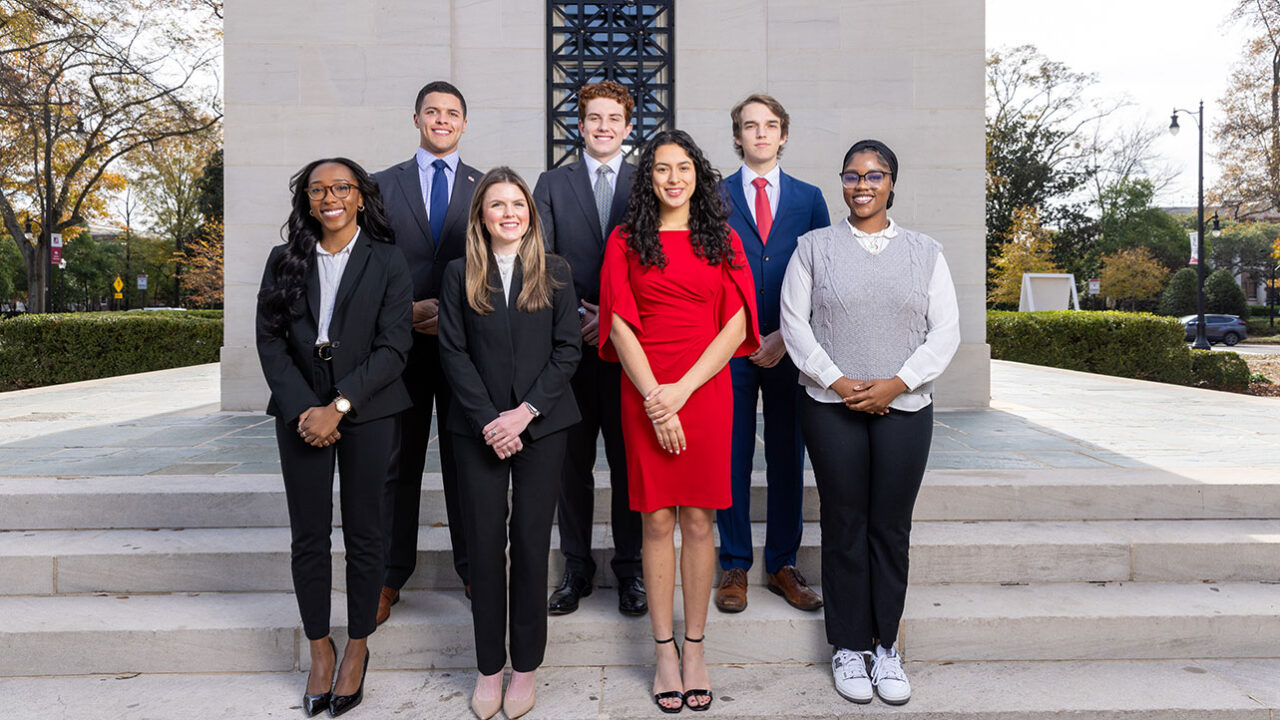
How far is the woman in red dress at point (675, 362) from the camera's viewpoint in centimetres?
308

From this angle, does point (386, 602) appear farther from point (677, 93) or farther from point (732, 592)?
point (677, 93)

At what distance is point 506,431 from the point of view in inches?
117

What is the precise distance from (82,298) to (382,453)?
69925 mm

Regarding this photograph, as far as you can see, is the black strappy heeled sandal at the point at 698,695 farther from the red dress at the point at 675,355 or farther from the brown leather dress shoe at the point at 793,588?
the brown leather dress shoe at the point at 793,588

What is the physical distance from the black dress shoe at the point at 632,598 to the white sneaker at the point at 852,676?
33.5 inches

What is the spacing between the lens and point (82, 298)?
59.7 meters

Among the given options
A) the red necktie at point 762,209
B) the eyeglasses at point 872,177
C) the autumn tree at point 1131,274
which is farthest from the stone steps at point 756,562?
the autumn tree at point 1131,274

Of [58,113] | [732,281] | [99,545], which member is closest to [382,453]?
[732,281]

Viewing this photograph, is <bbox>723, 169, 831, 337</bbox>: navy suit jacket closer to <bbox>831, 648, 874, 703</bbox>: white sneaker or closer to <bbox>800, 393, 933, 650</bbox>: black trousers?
<bbox>800, 393, 933, 650</bbox>: black trousers

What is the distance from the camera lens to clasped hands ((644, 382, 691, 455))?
9.86 ft

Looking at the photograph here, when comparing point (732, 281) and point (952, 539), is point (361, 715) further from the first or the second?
point (952, 539)

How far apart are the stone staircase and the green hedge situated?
36.3 feet

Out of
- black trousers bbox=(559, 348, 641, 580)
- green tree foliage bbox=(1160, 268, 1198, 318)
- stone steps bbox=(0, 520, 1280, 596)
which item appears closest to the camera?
black trousers bbox=(559, 348, 641, 580)

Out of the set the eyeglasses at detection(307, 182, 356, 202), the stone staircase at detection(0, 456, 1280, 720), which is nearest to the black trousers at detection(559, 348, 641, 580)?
the stone staircase at detection(0, 456, 1280, 720)
